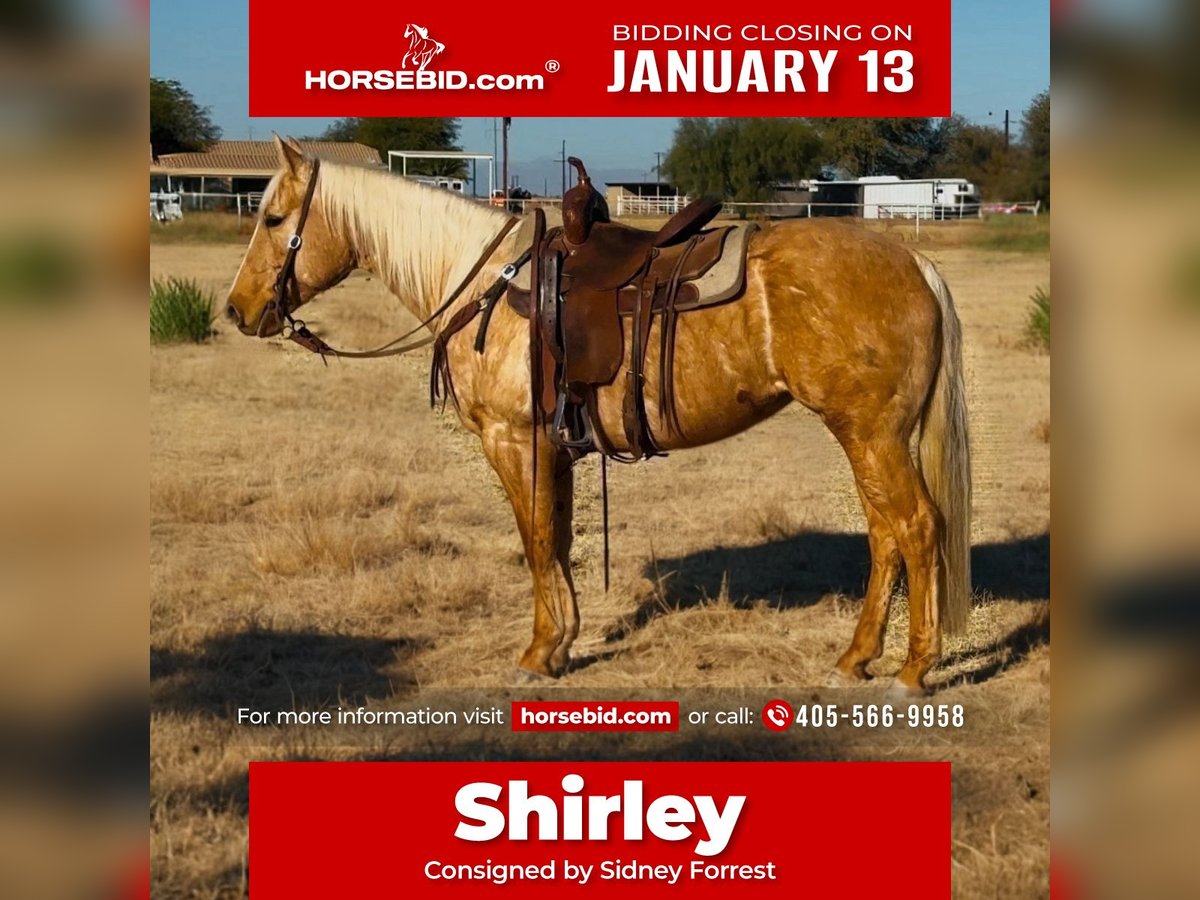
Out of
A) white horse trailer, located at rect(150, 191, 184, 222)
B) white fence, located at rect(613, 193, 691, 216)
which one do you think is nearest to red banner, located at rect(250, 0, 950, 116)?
white fence, located at rect(613, 193, 691, 216)

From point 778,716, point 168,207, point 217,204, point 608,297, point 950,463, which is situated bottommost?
point 778,716

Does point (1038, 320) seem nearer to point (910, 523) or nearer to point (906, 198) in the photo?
point (906, 198)

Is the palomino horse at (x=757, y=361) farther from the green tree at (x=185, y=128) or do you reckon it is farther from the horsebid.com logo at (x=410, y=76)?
the green tree at (x=185, y=128)

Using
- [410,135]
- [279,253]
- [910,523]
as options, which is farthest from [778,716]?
[410,135]

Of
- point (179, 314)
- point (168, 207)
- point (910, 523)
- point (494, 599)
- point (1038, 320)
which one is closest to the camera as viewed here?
point (910, 523)

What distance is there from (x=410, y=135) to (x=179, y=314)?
3.81 metres

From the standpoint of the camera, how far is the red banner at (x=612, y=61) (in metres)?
4.53

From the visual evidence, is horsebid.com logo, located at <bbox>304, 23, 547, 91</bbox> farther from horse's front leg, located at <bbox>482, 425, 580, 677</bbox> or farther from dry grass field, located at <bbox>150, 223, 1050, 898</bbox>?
dry grass field, located at <bbox>150, 223, 1050, 898</bbox>

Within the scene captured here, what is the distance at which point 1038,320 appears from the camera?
13.2m

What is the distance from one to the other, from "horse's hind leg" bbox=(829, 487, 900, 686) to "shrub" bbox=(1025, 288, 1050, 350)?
8.10m
